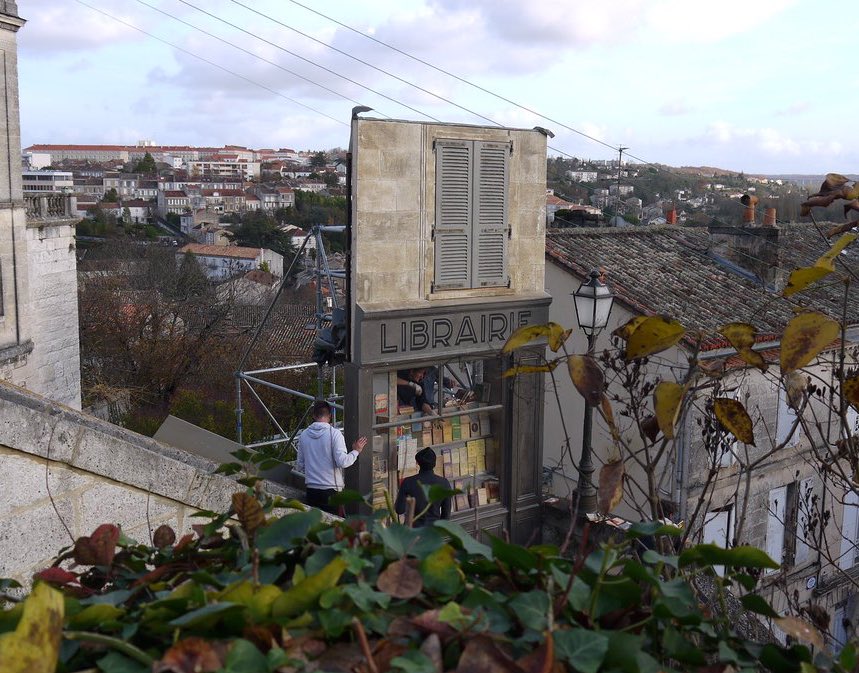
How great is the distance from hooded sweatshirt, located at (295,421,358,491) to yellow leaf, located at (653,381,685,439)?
5312 mm

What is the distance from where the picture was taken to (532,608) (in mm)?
1431

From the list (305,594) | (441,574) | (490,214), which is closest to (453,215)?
(490,214)

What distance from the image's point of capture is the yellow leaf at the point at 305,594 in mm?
1400

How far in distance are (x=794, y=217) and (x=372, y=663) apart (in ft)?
→ 102

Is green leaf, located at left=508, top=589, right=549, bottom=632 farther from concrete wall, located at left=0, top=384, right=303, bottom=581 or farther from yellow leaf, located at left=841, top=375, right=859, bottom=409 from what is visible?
concrete wall, located at left=0, top=384, right=303, bottom=581

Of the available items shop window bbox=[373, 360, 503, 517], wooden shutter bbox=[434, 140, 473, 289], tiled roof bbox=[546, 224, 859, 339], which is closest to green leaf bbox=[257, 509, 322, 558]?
shop window bbox=[373, 360, 503, 517]

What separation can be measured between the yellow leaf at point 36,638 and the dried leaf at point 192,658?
137mm

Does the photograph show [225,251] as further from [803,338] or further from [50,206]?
[803,338]

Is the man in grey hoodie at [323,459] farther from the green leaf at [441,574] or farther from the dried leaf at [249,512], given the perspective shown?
the green leaf at [441,574]

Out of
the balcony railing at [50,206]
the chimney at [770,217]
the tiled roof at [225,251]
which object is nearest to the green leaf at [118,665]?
the chimney at [770,217]

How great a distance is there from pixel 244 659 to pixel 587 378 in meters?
1.29

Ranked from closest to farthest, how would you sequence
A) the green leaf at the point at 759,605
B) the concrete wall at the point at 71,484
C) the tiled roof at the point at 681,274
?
the green leaf at the point at 759,605 < the concrete wall at the point at 71,484 < the tiled roof at the point at 681,274

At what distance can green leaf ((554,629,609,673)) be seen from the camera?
1321 millimetres

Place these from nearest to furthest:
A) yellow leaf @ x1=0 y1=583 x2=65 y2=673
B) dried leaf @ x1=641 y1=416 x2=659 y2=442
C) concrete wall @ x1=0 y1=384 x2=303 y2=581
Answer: yellow leaf @ x1=0 y1=583 x2=65 y2=673 < dried leaf @ x1=641 y1=416 x2=659 y2=442 < concrete wall @ x1=0 y1=384 x2=303 y2=581
